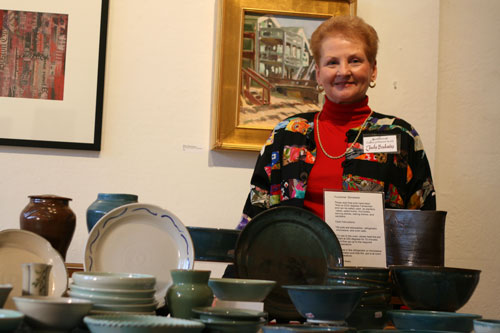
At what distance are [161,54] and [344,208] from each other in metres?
1.48

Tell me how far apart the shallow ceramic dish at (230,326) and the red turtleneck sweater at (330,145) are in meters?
1.04

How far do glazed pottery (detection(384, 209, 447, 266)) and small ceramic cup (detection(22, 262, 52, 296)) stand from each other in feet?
2.92

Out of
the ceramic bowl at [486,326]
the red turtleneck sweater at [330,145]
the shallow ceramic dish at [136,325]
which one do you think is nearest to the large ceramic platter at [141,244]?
the shallow ceramic dish at [136,325]

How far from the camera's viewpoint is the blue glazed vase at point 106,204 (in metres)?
1.57

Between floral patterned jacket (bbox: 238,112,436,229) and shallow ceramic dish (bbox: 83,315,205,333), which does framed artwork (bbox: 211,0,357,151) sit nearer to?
floral patterned jacket (bbox: 238,112,436,229)

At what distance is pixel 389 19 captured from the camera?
113 inches

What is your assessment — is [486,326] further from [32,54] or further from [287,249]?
[32,54]

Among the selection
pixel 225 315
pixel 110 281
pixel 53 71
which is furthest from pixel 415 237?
pixel 53 71

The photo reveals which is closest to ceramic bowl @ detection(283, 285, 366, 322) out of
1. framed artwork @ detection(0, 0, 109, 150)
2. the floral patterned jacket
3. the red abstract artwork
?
the floral patterned jacket

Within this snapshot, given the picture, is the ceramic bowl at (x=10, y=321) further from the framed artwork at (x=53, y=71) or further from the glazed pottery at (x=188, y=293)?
the framed artwork at (x=53, y=71)

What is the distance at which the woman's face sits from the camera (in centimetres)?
205

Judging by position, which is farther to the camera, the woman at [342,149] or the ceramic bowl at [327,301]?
the woman at [342,149]

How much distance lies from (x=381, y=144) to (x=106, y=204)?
935 millimetres

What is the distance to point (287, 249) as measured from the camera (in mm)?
1297
